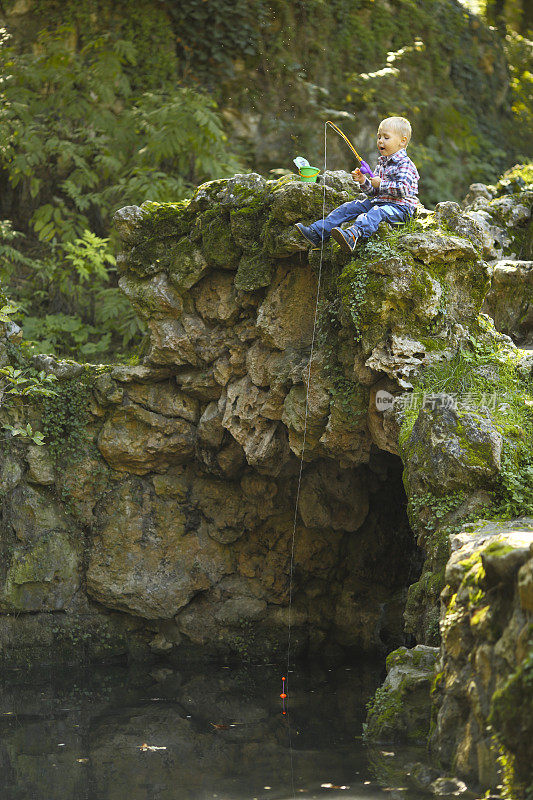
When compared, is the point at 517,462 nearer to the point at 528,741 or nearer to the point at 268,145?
the point at 528,741

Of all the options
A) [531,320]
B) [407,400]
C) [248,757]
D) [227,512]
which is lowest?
[248,757]

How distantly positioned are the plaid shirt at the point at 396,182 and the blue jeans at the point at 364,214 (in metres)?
0.06

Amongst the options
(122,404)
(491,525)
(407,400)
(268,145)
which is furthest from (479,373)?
(268,145)

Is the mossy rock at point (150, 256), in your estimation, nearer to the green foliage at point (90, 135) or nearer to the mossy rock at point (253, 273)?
the mossy rock at point (253, 273)

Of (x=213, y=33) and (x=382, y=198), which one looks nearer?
(x=382, y=198)

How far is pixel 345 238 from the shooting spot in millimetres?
6402

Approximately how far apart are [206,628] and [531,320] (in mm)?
5174

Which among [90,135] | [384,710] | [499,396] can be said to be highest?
[90,135]

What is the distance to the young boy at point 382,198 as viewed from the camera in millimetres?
6512

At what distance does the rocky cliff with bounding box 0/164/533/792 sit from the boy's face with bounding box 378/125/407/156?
26.6 inches

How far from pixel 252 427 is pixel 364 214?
2596mm

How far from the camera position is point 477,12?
15.9 metres

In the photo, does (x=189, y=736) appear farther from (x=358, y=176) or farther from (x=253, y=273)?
(x=358, y=176)

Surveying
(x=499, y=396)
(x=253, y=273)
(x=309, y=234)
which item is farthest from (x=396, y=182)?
(x=499, y=396)
